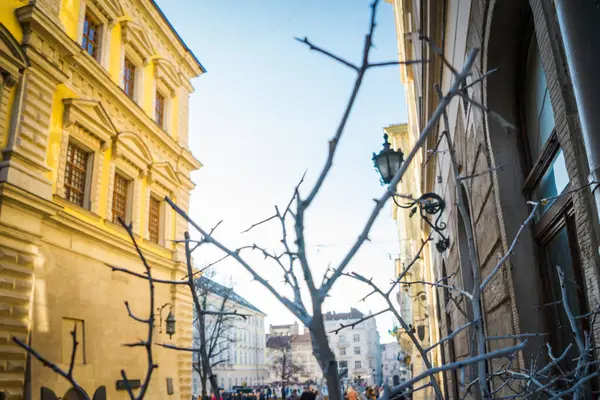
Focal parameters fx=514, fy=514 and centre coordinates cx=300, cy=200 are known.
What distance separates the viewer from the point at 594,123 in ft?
7.25

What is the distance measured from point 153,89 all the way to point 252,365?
2942 inches

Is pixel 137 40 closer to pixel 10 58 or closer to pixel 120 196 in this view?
pixel 120 196

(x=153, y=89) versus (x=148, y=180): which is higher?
(x=153, y=89)

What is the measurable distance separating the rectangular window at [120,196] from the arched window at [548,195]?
16.8m

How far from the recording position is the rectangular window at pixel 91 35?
1794cm

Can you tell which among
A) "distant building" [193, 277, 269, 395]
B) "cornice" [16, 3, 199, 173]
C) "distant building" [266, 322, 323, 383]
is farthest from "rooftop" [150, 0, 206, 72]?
"distant building" [266, 322, 323, 383]

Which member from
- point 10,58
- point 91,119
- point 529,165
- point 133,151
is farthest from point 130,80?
point 529,165

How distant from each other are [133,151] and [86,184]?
3055 millimetres

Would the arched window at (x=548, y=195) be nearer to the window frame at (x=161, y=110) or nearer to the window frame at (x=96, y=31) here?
the window frame at (x=96, y=31)

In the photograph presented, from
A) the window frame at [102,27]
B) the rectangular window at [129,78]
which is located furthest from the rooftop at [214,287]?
the window frame at [102,27]

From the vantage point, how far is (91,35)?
60.5ft

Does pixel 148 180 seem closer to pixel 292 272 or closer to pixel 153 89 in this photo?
pixel 153 89

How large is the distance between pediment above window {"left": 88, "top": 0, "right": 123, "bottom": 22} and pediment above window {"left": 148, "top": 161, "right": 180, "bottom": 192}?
592cm

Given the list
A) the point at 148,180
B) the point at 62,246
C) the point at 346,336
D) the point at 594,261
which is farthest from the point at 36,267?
the point at 346,336
